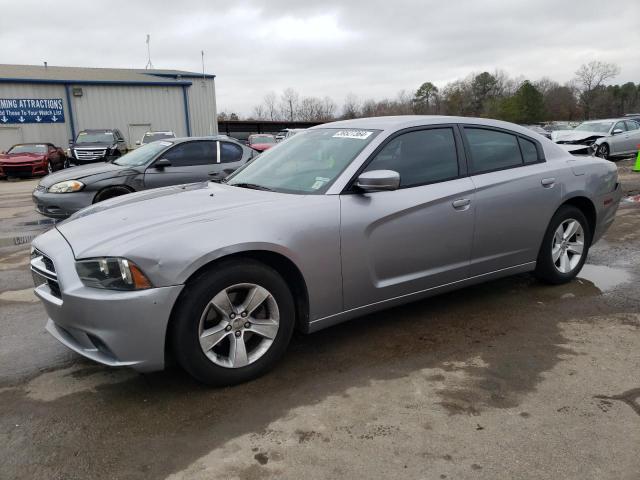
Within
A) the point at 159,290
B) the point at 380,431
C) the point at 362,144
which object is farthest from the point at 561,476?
the point at 362,144

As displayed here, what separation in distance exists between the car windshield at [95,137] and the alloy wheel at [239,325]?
20.1 meters

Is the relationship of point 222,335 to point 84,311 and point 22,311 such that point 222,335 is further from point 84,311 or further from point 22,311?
point 22,311

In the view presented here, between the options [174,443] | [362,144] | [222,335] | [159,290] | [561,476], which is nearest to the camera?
[561,476]

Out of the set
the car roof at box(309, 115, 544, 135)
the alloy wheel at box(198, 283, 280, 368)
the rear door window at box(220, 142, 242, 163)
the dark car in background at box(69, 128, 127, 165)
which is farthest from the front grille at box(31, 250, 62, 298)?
the dark car in background at box(69, 128, 127, 165)

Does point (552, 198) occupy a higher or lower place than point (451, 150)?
lower

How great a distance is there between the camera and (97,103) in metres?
29.3

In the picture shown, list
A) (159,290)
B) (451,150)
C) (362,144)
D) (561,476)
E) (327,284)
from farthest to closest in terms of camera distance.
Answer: (451,150), (362,144), (327,284), (159,290), (561,476)

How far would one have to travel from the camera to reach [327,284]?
3.37 m

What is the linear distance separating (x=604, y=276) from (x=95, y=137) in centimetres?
2045

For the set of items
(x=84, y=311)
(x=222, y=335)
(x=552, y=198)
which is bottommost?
(x=222, y=335)

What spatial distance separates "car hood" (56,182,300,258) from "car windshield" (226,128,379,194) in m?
0.20

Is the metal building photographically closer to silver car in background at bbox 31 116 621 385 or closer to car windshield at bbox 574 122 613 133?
car windshield at bbox 574 122 613 133

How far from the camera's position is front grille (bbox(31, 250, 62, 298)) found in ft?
10.1

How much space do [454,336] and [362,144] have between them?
61.9 inches
